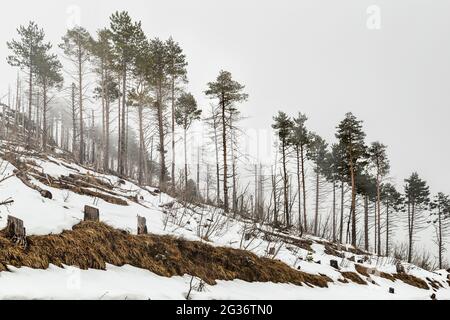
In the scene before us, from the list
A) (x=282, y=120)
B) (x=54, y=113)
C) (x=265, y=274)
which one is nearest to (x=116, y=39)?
(x=282, y=120)

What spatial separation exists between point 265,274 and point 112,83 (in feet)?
81.8


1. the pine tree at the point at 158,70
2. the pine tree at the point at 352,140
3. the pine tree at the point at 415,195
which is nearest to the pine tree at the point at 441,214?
the pine tree at the point at 415,195

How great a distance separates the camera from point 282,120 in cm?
2648

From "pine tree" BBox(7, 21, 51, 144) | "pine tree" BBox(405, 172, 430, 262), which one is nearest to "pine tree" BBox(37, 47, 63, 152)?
"pine tree" BBox(7, 21, 51, 144)

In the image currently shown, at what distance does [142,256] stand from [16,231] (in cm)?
184

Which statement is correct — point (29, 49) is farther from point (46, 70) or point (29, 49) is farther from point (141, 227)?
point (141, 227)

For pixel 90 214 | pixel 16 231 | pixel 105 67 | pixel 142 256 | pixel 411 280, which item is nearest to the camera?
pixel 16 231

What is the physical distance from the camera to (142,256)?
197 inches

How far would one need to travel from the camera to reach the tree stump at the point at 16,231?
148 inches

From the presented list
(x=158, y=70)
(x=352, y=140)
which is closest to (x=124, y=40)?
(x=158, y=70)

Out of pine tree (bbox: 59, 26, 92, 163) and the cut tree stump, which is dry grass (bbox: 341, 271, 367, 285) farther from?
pine tree (bbox: 59, 26, 92, 163)

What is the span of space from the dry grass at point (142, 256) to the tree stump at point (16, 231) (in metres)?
0.08

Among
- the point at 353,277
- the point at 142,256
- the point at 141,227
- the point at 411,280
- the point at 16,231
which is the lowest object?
the point at 411,280
